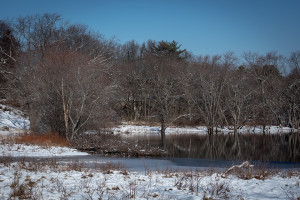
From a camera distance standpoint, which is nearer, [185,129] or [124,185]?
[124,185]

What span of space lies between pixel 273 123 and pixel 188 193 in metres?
44.4

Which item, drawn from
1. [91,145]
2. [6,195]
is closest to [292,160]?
[91,145]

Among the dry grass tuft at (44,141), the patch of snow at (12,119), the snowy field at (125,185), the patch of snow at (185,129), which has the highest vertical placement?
the patch of snow at (12,119)

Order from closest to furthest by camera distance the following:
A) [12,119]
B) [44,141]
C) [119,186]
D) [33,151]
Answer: [119,186]
[33,151]
[44,141]
[12,119]

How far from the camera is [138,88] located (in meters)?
47.2

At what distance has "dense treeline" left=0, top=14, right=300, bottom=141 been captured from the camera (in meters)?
24.7

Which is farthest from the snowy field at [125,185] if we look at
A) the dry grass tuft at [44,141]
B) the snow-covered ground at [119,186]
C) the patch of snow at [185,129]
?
the patch of snow at [185,129]

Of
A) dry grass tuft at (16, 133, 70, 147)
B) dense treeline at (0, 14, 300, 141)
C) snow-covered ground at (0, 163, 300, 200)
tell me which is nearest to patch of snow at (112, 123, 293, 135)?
dense treeline at (0, 14, 300, 141)

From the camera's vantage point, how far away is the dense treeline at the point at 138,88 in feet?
81.1

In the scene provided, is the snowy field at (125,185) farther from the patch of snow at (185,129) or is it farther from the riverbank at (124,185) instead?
the patch of snow at (185,129)

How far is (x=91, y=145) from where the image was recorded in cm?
2275

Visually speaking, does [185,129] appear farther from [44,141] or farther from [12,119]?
[44,141]

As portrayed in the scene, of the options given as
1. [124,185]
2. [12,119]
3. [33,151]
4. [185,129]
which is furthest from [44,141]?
[185,129]

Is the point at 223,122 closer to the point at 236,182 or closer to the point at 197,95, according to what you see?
the point at 197,95
